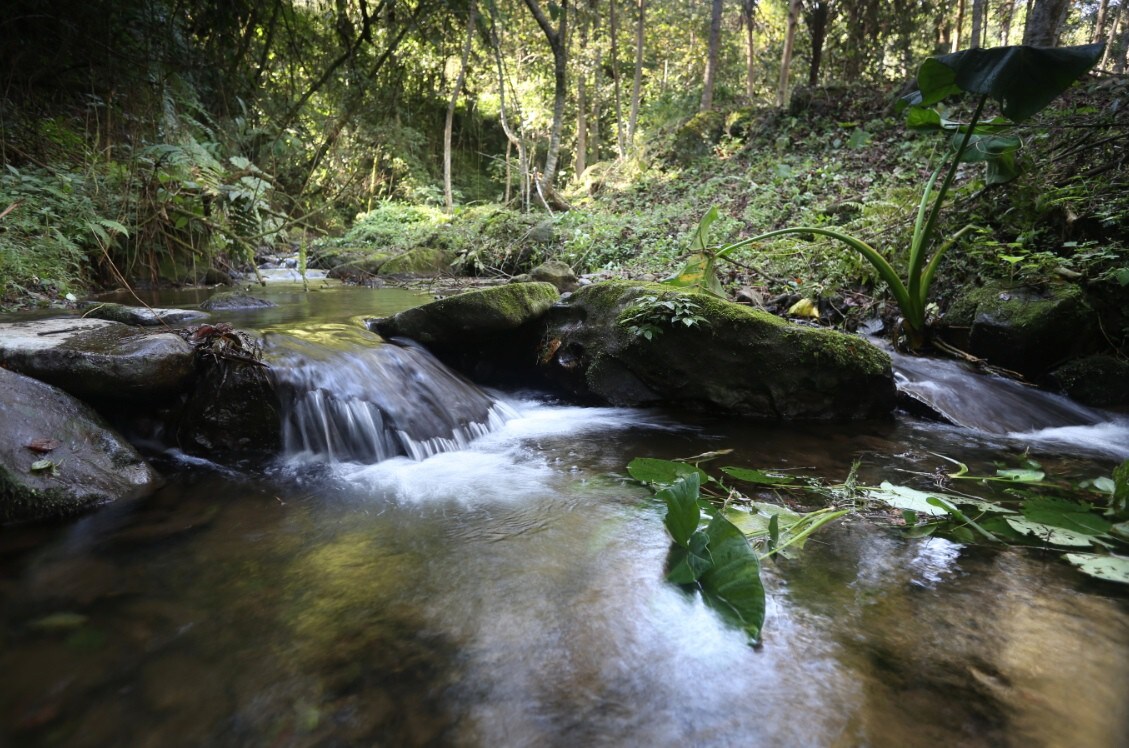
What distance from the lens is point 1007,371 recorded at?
5156 millimetres

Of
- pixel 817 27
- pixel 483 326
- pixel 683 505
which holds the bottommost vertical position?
pixel 683 505

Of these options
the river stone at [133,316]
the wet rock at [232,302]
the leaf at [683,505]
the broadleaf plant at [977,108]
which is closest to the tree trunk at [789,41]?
the broadleaf plant at [977,108]

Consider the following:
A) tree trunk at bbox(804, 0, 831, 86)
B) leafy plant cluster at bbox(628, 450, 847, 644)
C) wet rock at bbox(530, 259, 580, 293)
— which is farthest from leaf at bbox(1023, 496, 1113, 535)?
tree trunk at bbox(804, 0, 831, 86)

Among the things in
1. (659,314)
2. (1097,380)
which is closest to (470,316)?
(659,314)

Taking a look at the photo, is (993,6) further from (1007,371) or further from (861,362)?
(861,362)

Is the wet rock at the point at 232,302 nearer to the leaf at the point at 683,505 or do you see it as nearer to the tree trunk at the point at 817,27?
the leaf at the point at 683,505

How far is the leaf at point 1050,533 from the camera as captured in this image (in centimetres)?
235

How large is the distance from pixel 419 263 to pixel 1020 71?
10.7 m

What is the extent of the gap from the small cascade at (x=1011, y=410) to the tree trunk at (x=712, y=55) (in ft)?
45.2

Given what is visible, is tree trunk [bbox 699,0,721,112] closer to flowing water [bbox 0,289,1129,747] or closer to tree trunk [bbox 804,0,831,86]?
tree trunk [bbox 804,0,831,86]

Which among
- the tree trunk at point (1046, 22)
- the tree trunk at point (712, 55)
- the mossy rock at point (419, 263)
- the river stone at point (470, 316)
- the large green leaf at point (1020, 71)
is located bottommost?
the river stone at point (470, 316)

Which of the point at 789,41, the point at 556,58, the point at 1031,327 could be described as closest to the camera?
the point at 1031,327

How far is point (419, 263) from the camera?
12375 mm

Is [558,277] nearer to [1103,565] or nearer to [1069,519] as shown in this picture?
[1069,519]
